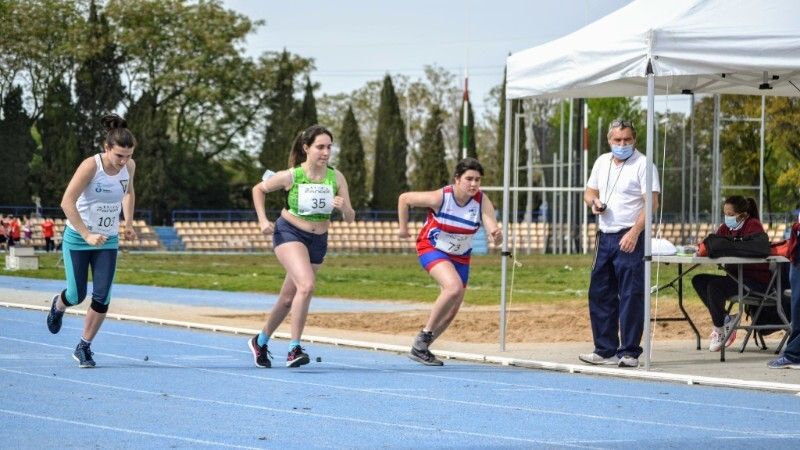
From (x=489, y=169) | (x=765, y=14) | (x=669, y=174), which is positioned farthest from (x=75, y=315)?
(x=489, y=169)

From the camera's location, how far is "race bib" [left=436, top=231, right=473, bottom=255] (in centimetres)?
1256

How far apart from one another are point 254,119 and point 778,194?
27295 millimetres

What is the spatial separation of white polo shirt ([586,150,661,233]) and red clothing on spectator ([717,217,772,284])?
1.41m

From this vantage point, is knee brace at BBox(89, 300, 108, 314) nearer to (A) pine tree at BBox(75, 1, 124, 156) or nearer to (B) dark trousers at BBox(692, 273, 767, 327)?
(B) dark trousers at BBox(692, 273, 767, 327)

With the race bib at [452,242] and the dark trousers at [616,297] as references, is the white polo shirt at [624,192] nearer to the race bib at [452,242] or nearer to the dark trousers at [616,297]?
the dark trousers at [616,297]

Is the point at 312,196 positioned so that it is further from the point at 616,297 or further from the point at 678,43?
the point at 678,43

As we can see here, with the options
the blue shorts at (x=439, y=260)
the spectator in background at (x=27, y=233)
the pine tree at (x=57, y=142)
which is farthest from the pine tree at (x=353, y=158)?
the blue shorts at (x=439, y=260)

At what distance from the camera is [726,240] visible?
1291 centimetres

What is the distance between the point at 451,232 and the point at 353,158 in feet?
206

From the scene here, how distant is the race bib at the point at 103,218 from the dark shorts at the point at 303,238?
1263 mm

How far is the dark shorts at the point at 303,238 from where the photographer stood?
39.9ft

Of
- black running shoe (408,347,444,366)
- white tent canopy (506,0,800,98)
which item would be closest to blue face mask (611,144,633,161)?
white tent canopy (506,0,800,98)

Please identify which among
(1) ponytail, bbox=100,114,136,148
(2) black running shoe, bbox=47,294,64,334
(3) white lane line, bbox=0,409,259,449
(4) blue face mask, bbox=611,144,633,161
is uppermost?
(1) ponytail, bbox=100,114,136,148

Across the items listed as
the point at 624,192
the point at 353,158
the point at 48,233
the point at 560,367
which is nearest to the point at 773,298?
the point at 624,192
